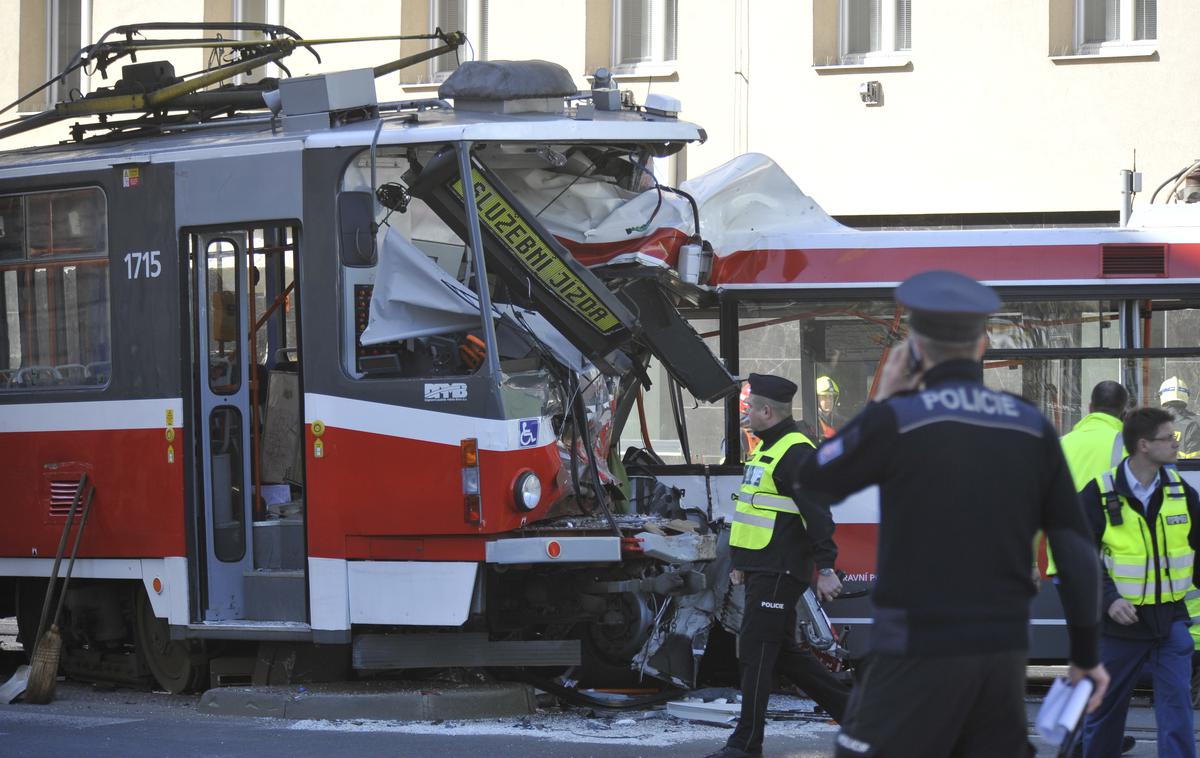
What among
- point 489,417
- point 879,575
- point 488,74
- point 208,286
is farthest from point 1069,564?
point 208,286

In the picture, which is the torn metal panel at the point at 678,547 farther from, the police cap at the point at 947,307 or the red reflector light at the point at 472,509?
the police cap at the point at 947,307

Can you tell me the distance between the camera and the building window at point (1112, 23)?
666 inches

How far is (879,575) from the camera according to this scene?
407cm

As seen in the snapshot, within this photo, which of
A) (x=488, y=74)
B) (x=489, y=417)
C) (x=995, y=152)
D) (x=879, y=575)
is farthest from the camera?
(x=995, y=152)

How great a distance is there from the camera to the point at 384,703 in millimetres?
8242

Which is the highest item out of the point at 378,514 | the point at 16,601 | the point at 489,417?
the point at 489,417

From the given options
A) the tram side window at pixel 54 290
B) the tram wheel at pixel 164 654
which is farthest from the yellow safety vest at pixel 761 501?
the tram side window at pixel 54 290

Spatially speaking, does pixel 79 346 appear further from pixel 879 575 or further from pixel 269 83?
pixel 879 575

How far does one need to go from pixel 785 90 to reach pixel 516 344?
1020cm

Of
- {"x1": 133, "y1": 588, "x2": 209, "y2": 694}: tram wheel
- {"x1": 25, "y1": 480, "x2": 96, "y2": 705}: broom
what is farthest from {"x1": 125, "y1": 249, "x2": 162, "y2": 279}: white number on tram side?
{"x1": 133, "y1": 588, "x2": 209, "y2": 694}: tram wheel

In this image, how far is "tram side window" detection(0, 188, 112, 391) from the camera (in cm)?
896

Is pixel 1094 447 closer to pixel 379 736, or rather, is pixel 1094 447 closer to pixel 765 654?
pixel 765 654

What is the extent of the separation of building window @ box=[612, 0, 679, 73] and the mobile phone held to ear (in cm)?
1454

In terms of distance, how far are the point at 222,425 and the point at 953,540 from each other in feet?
18.3
